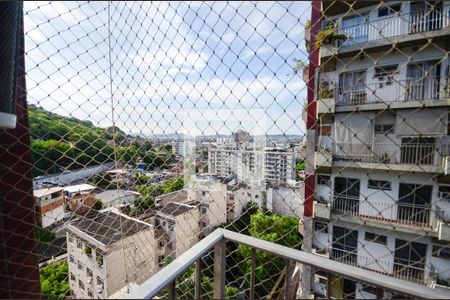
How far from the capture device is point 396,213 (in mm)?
2475

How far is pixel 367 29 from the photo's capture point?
1.61 metres

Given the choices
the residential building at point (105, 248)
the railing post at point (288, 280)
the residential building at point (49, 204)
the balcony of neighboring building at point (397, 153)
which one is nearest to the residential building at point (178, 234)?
the residential building at point (105, 248)

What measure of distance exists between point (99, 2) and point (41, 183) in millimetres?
Result: 1079

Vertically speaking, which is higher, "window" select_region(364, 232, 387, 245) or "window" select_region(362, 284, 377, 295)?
"window" select_region(362, 284, 377, 295)

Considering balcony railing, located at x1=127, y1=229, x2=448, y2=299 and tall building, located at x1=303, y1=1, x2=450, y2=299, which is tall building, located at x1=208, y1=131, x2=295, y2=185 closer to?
tall building, located at x1=303, y1=1, x2=450, y2=299

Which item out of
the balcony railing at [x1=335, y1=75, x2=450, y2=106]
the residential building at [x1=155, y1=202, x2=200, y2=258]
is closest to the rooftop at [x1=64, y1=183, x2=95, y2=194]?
the residential building at [x1=155, y1=202, x2=200, y2=258]

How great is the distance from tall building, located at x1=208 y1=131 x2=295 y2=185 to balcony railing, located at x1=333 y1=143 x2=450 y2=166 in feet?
1.87

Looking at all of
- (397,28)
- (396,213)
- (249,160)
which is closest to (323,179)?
(396,213)

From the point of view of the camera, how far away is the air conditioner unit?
62cm

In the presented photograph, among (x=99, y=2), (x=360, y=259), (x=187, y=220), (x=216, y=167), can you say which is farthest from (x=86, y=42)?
(x=360, y=259)

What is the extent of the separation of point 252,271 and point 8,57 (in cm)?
104

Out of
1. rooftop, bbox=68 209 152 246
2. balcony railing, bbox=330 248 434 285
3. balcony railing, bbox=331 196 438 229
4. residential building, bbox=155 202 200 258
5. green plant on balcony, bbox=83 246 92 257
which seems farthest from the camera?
green plant on balcony, bbox=83 246 92 257

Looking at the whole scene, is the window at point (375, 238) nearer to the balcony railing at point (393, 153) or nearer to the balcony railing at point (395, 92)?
the balcony railing at point (393, 153)

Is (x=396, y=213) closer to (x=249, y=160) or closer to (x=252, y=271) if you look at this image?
(x=249, y=160)
